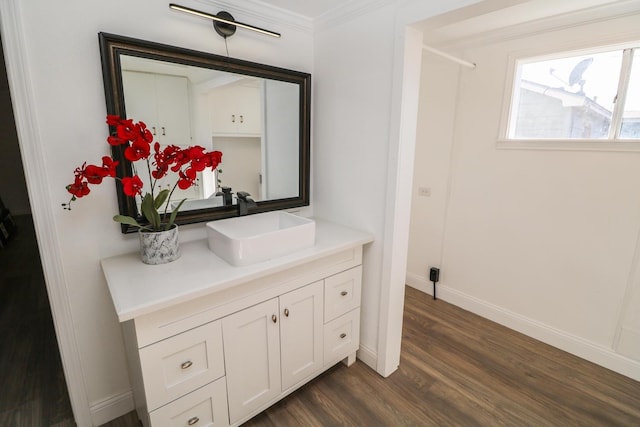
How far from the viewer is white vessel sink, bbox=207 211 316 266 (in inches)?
53.1

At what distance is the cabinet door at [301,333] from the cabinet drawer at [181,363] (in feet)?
1.12

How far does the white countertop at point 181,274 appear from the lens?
107 centimetres

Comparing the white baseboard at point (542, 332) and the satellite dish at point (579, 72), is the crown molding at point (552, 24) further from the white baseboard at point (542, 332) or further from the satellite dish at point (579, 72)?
the white baseboard at point (542, 332)

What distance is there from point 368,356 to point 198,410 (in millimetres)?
1074

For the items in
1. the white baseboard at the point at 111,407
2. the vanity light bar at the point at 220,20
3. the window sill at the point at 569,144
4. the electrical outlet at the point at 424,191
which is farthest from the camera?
the electrical outlet at the point at 424,191

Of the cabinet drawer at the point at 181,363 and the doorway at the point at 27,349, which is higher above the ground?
the cabinet drawer at the point at 181,363

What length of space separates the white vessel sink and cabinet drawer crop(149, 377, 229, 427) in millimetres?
548

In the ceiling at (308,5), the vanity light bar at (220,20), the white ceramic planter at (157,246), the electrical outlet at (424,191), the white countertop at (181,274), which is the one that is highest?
the ceiling at (308,5)

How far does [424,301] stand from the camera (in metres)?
2.79

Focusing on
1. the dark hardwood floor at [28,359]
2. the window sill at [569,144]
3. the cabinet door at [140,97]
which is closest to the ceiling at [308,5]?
the cabinet door at [140,97]

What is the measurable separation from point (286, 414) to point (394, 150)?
151cm

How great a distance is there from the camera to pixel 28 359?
1.95 meters

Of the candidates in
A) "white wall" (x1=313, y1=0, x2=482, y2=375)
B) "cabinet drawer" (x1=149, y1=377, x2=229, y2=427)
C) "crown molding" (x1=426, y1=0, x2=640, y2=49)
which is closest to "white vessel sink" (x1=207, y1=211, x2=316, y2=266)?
"white wall" (x1=313, y1=0, x2=482, y2=375)

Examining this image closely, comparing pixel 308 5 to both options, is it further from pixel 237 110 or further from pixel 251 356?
pixel 251 356
